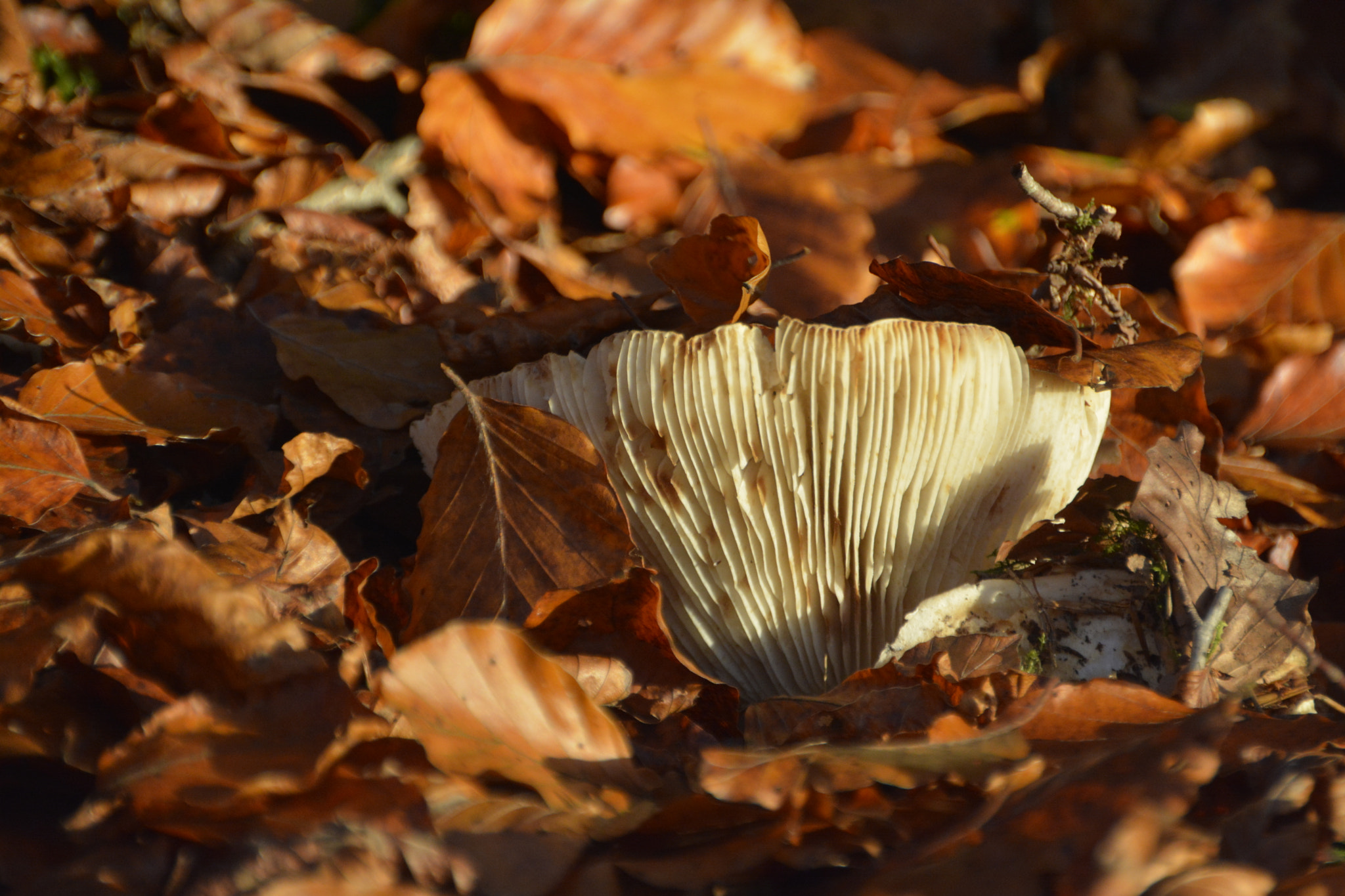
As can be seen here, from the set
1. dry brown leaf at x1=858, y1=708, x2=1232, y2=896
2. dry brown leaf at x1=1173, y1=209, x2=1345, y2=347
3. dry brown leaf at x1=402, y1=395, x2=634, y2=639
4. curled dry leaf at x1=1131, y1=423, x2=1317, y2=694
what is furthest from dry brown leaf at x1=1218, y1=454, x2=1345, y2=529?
dry brown leaf at x1=402, y1=395, x2=634, y2=639

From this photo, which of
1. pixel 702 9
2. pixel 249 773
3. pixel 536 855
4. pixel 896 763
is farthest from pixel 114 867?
pixel 702 9

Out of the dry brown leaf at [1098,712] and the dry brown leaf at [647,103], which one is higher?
the dry brown leaf at [647,103]

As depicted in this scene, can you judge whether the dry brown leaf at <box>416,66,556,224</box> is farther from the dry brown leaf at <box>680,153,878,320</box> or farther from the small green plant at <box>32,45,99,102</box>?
the small green plant at <box>32,45,99,102</box>

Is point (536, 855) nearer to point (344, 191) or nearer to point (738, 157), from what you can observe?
point (344, 191)

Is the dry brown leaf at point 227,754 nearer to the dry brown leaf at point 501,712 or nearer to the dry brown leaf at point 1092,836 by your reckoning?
the dry brown leaf at point 501,712

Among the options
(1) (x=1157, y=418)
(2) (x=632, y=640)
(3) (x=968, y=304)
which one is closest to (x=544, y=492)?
(2) (x=632, y=640)

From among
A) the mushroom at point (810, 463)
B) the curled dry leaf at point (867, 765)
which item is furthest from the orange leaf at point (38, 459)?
the curled dry leaf at point (867, 765)

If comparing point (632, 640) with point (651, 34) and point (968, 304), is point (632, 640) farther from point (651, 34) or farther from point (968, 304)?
point (651, 34)
